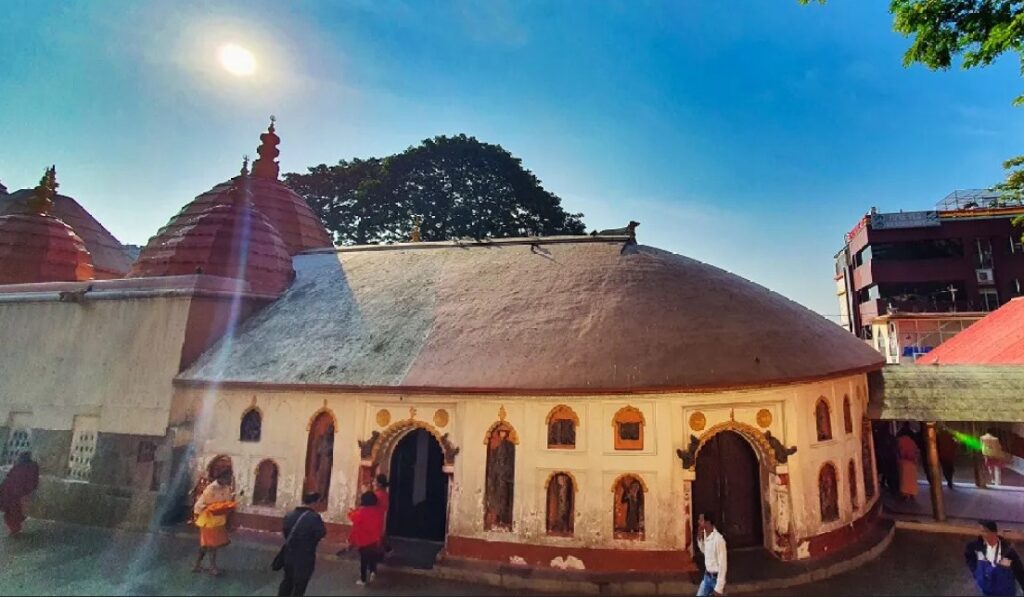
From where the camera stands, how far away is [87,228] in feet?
76.1

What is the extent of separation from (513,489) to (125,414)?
29.0 ft

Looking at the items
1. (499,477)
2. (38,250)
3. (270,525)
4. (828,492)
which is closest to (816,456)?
(828,492)

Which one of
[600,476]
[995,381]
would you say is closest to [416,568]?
[600,476]

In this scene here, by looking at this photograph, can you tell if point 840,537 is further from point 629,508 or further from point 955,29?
point 955,29

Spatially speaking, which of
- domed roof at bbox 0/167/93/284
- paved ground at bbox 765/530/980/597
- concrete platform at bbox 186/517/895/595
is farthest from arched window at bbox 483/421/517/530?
domed roof at bbox 0/167/93/284

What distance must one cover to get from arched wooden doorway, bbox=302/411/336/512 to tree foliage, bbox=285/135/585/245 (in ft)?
66.9

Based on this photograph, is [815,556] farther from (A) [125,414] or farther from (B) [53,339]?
(B) [53,339]

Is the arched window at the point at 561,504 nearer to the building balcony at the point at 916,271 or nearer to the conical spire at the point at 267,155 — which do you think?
the conical spire at the point at 267,155

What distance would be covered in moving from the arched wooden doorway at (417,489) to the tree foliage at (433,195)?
20.2 metres

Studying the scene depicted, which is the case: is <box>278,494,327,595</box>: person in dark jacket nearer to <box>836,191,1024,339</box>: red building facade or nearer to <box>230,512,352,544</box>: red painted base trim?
<box>230,512,352,544</box>: red painted base trim

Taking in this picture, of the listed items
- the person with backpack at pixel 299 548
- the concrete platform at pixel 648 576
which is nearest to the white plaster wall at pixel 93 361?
the person with backpack at pixel 299 548

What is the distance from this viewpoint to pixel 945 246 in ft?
107

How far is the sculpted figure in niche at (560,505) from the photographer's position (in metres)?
8.05

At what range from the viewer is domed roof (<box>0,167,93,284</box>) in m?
13.9
